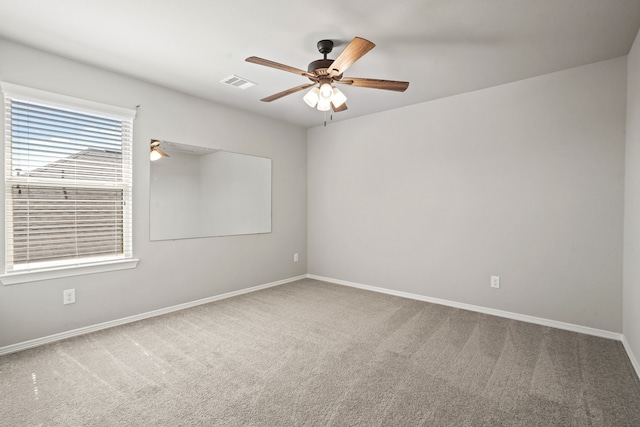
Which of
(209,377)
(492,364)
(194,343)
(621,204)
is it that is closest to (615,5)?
(621,204)

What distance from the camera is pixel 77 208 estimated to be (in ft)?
9.20

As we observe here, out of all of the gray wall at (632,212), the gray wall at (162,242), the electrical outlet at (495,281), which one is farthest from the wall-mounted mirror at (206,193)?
the gray wall at (632,212)

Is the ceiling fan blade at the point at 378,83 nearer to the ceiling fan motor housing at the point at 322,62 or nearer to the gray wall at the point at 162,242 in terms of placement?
the ceiling fan motor housing at the point at 322,62

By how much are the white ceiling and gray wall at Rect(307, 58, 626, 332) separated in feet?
1.26

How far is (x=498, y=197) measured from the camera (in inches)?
131

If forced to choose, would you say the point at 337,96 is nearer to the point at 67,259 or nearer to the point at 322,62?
the point at 322,62

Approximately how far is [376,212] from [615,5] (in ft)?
9.38

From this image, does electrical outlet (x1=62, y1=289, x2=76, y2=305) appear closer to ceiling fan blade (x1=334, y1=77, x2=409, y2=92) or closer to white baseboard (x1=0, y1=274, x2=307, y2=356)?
white baseboard (x1=0, y1=274, x2=307, y2=356)

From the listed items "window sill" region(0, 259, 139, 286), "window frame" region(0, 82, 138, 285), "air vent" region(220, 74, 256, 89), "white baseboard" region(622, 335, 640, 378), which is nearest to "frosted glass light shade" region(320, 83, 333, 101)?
"air vent" region(220, 74, 256, 89)

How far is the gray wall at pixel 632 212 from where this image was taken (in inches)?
88.9

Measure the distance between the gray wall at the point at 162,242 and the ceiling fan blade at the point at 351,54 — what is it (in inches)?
80.1

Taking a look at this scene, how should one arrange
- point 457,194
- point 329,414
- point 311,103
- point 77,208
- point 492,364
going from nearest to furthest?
point 329,414 → point 492,364 → point 311,103 → point 77,208 → point 457,194

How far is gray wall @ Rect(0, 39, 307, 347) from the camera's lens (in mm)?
2570

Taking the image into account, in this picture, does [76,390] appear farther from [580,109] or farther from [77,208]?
[580,109]
